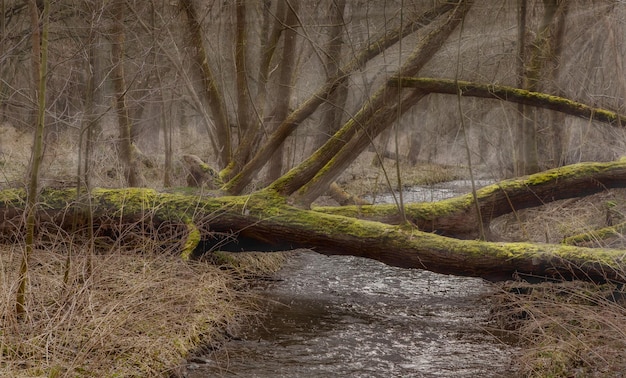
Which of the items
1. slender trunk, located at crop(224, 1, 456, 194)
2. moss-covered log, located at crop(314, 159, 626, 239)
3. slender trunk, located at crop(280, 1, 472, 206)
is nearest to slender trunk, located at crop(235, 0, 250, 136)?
slender trunk, located at crop(224, 1, 456, 194)

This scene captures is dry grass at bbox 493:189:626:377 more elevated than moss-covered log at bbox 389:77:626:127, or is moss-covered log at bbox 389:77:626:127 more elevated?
moss-covered log at bbox 389:77:626:127

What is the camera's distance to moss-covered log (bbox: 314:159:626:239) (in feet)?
26.0

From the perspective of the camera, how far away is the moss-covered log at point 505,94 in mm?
8219

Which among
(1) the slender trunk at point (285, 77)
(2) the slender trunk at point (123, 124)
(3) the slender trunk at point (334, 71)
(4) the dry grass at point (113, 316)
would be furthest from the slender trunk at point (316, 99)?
(4) the dry grass at point (113, 316)

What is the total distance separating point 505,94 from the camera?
8258 mm

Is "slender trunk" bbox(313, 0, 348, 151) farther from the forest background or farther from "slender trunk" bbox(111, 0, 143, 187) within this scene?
"slender trunk" bbox(111, 0, 143, 187)

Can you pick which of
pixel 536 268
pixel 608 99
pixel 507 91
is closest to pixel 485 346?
pixel 536 268

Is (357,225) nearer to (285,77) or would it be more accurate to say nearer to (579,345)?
(579,345)

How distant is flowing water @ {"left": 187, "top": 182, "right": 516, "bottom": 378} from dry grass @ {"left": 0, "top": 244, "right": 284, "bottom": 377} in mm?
339

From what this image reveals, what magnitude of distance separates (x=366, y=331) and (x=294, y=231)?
1372mm

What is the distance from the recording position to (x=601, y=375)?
16.0 ft

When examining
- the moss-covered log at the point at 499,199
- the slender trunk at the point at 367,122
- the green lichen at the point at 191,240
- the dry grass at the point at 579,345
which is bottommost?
the dry grass at the point at 579,345

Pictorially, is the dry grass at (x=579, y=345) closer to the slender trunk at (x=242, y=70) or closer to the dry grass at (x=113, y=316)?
the dry grass at (x=113, y=316)

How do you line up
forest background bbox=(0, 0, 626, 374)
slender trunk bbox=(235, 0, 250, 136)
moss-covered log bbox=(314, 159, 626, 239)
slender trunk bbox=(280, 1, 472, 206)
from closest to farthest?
moss-covered log bbox=(314, 159, 626, 239), slender trunk bbox=(280, 1, 472, 206), forest background bbox=(0, 0, 626, 374), slender trunk bbox=(235, 0, 250, 136)
